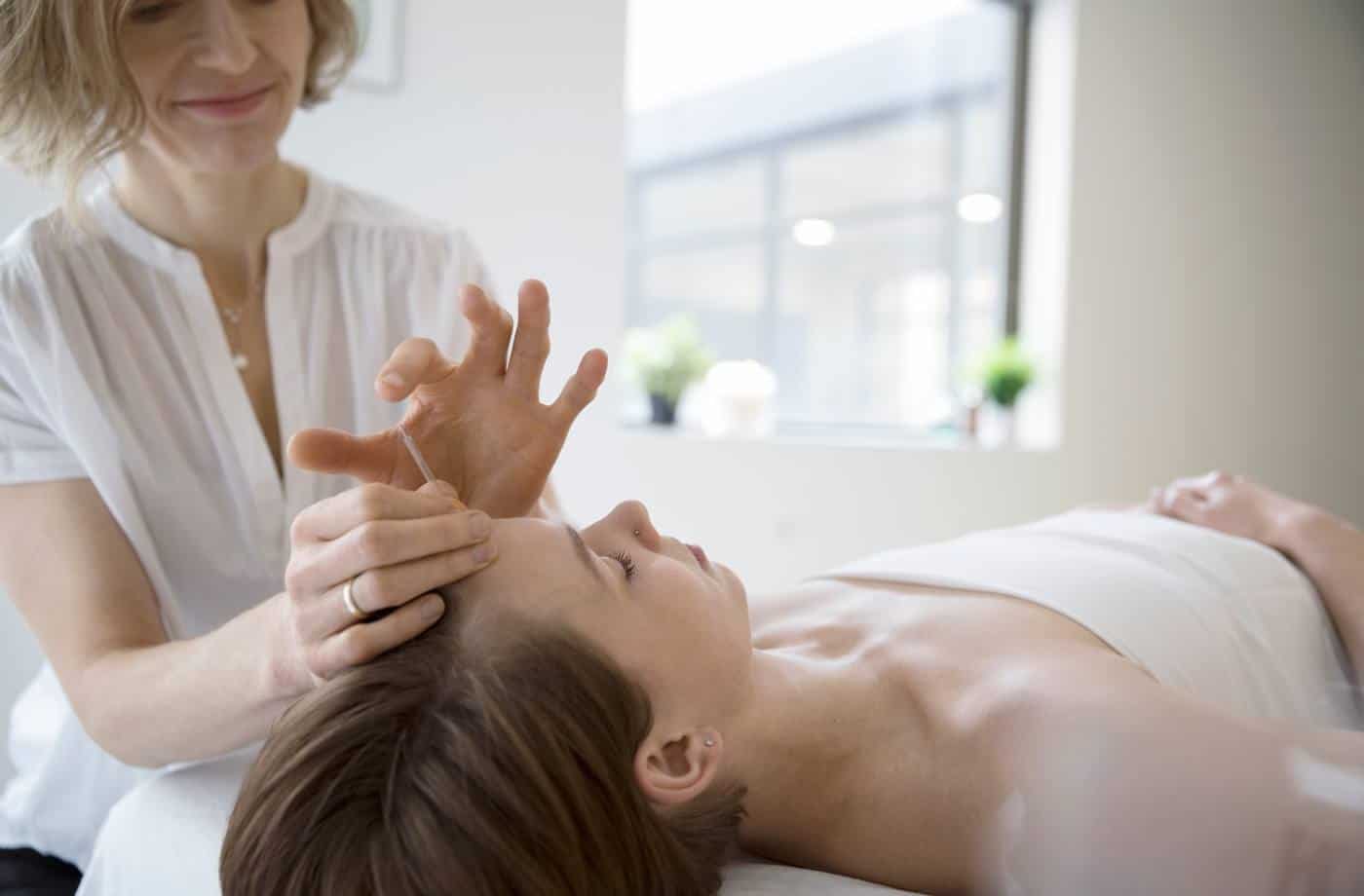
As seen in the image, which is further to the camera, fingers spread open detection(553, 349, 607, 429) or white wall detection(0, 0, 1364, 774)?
white wall detection(0, 0, 1364, 774)

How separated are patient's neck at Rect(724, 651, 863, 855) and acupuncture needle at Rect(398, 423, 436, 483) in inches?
12.9

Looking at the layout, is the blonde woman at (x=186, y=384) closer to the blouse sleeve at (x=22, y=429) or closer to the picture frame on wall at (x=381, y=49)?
the blouse sleeve at (x=22, y=429)

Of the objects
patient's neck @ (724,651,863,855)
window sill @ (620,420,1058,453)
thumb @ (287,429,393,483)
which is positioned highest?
thumb @ (287,429,393,483)

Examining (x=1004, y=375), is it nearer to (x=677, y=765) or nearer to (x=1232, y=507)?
(x=1232, y=507)

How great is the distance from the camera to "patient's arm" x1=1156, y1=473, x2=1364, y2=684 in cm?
114

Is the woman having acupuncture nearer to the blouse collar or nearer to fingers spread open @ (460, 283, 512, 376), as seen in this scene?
fingers spread open @ (460, 283, 512, 376)

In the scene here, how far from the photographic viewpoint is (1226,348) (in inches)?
154

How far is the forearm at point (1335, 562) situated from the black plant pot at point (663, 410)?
1928mm

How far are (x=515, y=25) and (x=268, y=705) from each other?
1838 millimetres

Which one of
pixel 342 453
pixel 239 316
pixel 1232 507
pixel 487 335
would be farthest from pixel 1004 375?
pixel 342 453

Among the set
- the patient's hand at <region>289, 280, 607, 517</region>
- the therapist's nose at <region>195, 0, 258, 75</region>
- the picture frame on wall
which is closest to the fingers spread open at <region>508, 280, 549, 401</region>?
the patient's hand at <region>289, 280, 607, 517</region>

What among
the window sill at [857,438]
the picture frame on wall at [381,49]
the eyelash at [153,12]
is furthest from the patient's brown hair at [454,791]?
the window sill at [857,438]

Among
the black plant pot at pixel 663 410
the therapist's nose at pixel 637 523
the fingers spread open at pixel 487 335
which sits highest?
the fingers spread open at pixel 487 335

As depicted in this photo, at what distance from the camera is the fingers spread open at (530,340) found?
2.87ft
